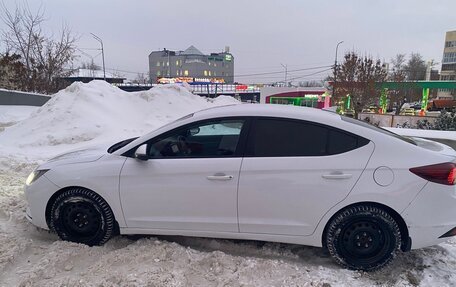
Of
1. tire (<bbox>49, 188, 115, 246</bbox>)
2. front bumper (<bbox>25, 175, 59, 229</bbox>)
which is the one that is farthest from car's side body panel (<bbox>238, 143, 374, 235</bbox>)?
front bumper (<bbox>25, 175, 59, 229</bbox>)

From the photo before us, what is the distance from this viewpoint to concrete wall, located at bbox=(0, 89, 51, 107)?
16.3 m

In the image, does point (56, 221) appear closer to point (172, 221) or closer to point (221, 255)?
point (172, 221)

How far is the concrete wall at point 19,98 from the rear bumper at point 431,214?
17.7 meters

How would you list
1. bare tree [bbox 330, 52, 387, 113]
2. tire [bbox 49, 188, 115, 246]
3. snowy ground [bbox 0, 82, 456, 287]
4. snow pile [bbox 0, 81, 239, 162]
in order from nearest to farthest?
snowy ground [bbox 0, 82, 456, 287]
tire [bbox 49, 188, 115, 246]
snow pile [bbox 0, 81, 239, 162]
bare tree [bbox 330, 52, 387, 113]

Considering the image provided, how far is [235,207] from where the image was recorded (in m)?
3.34

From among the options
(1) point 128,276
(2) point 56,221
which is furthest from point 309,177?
(2) point 56,221

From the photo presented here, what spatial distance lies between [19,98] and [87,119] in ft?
29.2

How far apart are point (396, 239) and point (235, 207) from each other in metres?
1.52

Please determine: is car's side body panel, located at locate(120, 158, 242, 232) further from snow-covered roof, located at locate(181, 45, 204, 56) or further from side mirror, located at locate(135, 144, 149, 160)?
snow-covered roof, located at locate(181, 45, 204, 56)

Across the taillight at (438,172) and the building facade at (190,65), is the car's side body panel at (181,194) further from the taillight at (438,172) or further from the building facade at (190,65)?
the building facade at (190,65)

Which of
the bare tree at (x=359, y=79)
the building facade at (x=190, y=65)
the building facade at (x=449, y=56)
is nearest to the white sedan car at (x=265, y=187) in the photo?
the bare tree at (x=359, y=79)

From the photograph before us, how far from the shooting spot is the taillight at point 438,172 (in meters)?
3.08

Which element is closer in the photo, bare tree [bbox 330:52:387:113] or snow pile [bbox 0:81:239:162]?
snow pile [bbox 0:81:239:162]

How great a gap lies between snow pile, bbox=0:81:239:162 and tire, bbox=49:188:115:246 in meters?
3.51
